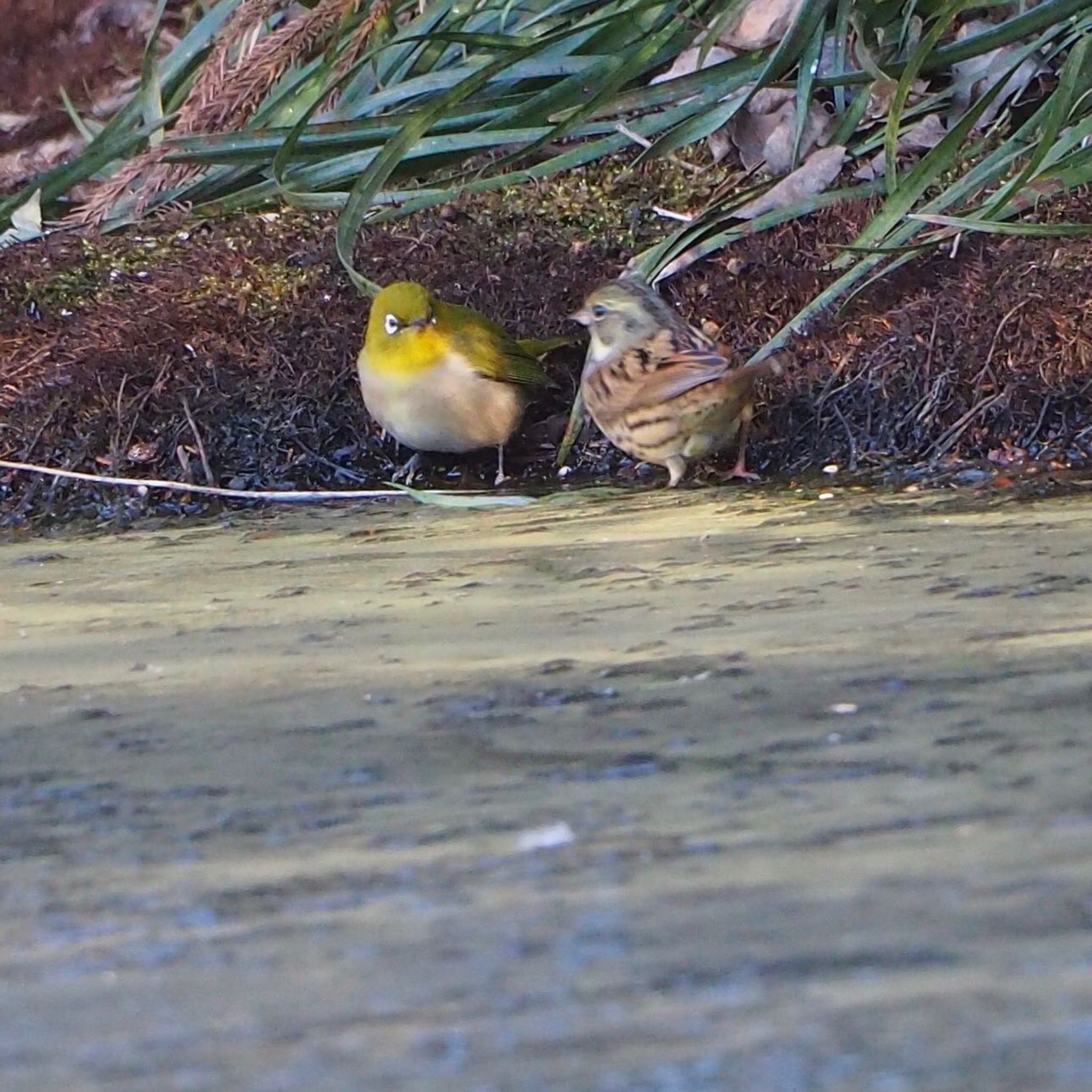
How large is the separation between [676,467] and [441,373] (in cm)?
62

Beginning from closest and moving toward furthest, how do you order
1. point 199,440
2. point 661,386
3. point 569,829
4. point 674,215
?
point 569,829
point 661,386
point 199,440
point 674,215

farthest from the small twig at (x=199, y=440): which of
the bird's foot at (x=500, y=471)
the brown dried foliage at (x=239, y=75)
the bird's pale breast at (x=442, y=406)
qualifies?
the brown dried foliage at (x=239, y=75)

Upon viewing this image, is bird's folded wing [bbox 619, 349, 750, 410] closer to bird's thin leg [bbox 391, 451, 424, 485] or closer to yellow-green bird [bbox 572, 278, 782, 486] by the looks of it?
yellow-green bird [bbox 572, 278, 782, 486]

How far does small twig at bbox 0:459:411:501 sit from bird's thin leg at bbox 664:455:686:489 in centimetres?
48

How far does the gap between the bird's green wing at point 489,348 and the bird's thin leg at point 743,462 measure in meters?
0.66

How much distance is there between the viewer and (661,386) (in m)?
4.19

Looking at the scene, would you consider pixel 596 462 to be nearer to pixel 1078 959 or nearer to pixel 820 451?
pixel 820 451

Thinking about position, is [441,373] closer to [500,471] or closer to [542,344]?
[500,471]

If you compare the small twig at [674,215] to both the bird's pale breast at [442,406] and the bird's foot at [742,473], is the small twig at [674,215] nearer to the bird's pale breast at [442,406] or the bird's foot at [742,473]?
the bird's pale breast at [442,406]

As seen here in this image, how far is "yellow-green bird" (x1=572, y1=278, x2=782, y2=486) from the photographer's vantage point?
4141 millimetres

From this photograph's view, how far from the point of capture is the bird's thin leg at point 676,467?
13.7ft

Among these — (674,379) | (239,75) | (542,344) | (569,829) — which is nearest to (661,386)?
(674,379)

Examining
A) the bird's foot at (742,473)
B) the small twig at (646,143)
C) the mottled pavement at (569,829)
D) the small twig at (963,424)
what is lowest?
the bird's foot at (742,473)

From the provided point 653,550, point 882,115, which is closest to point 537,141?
point 882,115
